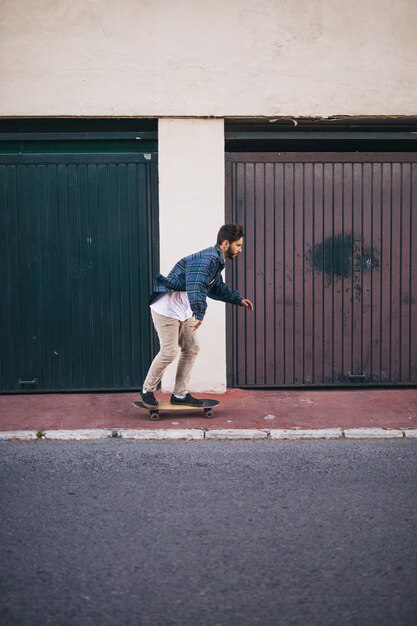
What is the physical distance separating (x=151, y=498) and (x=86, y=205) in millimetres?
4535

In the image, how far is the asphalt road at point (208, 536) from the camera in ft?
12.0

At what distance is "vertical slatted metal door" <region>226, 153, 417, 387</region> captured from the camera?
902 cm

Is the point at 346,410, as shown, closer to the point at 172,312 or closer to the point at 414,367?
the point at 414,367

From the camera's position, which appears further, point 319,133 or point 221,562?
point 319,133

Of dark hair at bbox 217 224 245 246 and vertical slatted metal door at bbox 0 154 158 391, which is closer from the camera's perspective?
dark hair at bbox 217 224 245 246

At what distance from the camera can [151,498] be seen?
17.3ft

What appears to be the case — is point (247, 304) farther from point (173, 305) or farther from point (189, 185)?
point (189, 185)

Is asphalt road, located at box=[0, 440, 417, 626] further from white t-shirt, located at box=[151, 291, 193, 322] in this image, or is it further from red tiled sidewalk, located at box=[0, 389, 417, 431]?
white t-shirt, located at box=[151, 291, 193, 322]

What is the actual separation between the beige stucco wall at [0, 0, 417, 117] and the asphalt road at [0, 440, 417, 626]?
416 centimetres

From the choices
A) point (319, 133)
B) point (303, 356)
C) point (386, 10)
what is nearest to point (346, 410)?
point (303, 356)

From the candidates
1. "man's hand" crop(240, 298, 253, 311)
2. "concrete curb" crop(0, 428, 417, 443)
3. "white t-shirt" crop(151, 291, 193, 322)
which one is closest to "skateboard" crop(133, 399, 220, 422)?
"concrete curb" crop(0, 428, 417, 443)

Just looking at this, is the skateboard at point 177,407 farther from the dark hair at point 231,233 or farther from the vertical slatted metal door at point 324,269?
the dark hair at point 231,233

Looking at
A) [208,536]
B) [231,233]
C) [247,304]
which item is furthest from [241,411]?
[208,536]

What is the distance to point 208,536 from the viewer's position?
15.0ft
